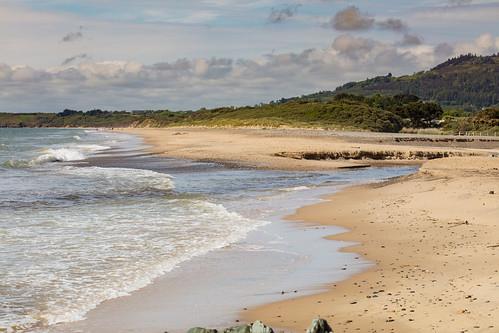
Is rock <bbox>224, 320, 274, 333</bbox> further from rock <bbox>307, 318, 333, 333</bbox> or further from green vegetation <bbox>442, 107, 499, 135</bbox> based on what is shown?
green vegetation <bbox>442, 107, 499, 135</bbox>

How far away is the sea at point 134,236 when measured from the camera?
11742 mm

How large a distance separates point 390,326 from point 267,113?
139241 mm

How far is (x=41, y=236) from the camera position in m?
17.7

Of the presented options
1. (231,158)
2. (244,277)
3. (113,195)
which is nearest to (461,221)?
(244,277)

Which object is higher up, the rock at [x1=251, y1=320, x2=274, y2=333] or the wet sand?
the rock at [x1=251, y1=320, x2=274, y2=333]

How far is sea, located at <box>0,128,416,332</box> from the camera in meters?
11.7

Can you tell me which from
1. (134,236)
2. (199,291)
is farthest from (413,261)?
(134,236)

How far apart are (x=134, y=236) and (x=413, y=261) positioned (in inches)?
299

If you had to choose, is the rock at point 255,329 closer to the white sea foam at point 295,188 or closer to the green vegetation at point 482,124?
the white sea foam at point 295,188

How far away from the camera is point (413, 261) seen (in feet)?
44.9

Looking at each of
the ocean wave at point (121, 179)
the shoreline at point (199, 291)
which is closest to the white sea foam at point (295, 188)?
the ocean wave at point (121, 179)

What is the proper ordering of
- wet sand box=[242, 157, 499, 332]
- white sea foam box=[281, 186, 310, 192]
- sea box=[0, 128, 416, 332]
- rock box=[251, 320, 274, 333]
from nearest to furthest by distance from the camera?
rock box=[251, 320, 274, 333] → wet sand box=[242, 157, 499, 332] → sea box=[0, 128, 416, 332] → white sea foam box=[281, 186, 310, 192]

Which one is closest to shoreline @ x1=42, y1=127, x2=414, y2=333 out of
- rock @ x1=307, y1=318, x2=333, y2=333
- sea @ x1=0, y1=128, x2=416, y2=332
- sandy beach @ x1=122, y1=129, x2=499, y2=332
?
sea @ x1=0, y1=128, x2=416, y2=332

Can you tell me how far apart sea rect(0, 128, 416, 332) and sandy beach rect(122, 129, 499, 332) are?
3.31 feet
